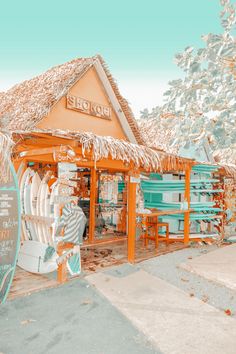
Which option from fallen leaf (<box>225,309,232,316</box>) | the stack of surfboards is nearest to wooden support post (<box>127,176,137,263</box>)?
the stack of surfboards

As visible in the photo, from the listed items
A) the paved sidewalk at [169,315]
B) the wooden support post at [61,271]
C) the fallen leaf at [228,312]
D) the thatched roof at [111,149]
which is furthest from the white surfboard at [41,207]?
the fallen leaf at [228,312]

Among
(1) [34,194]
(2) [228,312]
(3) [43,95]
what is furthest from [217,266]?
(3) [43,95]

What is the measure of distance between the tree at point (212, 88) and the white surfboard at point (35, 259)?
14.4 ft

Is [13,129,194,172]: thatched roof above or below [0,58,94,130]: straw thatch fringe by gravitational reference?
below

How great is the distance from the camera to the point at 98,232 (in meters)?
11.5

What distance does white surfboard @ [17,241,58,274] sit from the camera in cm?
605

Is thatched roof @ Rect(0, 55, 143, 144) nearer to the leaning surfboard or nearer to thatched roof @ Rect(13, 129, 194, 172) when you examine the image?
A: thatched roof @ Rect(13, 129, 194, 172)

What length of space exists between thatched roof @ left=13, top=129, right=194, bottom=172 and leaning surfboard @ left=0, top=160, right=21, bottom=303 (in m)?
1.02

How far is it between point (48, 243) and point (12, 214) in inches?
50.3

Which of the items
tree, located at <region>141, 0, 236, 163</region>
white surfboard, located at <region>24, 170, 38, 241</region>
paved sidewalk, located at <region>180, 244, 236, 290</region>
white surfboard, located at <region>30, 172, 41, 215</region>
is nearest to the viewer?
tree, located at <region>141, 0, 236, 163</region>

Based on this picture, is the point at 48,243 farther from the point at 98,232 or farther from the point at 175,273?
the point at 98,232

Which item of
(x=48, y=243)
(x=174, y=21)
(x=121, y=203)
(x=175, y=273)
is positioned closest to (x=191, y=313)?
(x=175, y=273)

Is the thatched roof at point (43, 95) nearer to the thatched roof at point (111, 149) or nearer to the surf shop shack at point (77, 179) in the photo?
the surf shop shack at point (77, 179)

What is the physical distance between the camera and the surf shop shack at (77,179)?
5.79 m
